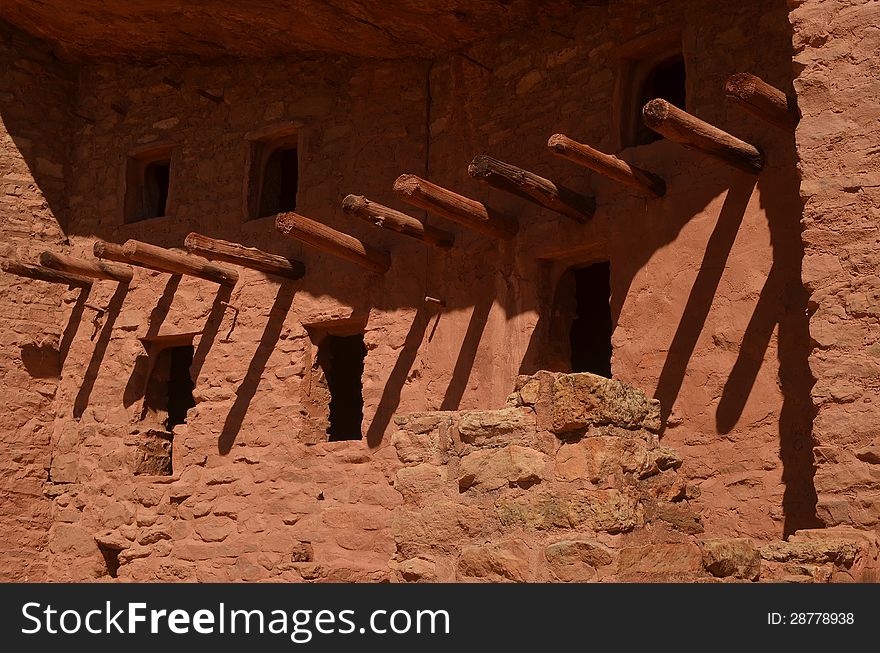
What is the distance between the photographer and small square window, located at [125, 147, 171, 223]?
10719 mm

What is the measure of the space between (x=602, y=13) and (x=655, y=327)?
231 cm

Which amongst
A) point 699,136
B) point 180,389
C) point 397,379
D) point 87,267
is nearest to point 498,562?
point 699,136

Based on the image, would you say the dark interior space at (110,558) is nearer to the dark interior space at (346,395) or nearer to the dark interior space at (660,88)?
the dark interior space at (346,395)

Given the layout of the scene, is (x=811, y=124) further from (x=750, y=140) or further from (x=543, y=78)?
(x=543, y=78)

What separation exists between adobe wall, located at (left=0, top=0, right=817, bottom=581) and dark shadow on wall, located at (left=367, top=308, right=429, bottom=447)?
16 millimetres

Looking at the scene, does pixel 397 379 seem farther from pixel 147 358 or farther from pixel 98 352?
pixel 98 352

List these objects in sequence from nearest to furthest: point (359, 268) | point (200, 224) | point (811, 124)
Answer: point (811, 124) < point (359, 268) < point (200, 224)

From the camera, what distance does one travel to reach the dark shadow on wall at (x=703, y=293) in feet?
23.9

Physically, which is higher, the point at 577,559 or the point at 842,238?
the point at 842,238

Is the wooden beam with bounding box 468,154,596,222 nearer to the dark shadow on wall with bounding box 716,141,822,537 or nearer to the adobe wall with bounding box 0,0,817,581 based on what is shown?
the adobe wall with bounding box 0,0,817,581

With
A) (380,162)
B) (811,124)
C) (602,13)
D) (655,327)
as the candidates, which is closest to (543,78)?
(602,13)

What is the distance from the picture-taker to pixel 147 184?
10898 mm

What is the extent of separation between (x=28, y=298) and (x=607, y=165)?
565 cm

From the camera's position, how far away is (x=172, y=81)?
419 inches
